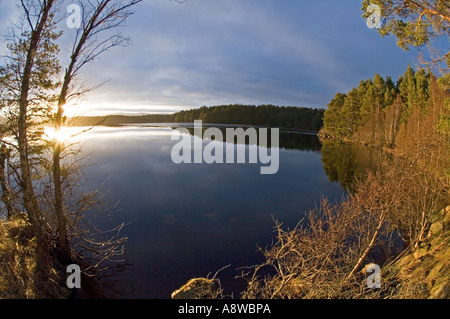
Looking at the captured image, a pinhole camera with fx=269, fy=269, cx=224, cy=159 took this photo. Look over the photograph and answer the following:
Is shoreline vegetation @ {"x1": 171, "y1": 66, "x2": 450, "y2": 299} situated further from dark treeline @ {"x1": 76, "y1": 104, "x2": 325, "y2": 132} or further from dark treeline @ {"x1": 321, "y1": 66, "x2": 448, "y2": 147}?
dark treeline @ {"x1": 76, "y1": 104, "x2": 325, "y2": 132}

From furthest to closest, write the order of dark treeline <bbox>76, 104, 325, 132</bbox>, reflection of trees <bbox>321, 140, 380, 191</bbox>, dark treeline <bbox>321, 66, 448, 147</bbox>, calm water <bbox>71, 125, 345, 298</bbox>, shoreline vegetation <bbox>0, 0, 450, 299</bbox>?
dark treeline <bbox>76, 104, 325, 132</bbox>
dark treeline <bbox>321, 66, 448, 147</bbox>
reflection of trees <bbox>321, 140, 380, 191</bbox>
calm water <bbox>71, 125, 345, 298</bbox>
shoreline vegetation <bbox>0, 0, 450, 299</bbox>

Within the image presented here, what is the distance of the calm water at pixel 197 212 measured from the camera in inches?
399

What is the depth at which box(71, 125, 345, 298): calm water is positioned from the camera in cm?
1012

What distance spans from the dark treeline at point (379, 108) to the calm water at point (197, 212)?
16592mm

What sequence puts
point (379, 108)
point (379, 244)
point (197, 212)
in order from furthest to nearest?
point (379, 108) → point (197, 212) → point (379, 244)

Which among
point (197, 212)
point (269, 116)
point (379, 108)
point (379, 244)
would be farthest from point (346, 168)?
point (269, 116)

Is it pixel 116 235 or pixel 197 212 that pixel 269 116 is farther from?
pixel 116 235

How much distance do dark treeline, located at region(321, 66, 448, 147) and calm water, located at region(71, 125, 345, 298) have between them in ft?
54.4

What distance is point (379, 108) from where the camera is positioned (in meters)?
47.5

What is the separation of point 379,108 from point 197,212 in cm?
4412

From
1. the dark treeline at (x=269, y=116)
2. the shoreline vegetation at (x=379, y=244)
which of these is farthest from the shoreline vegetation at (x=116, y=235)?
the dark treeline at (x=269, y=116)

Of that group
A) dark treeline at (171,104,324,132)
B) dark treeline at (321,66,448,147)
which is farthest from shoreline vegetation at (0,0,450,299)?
dark treeline at (171,104,324,132)

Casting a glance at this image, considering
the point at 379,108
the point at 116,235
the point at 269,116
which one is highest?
the point at 269,116
